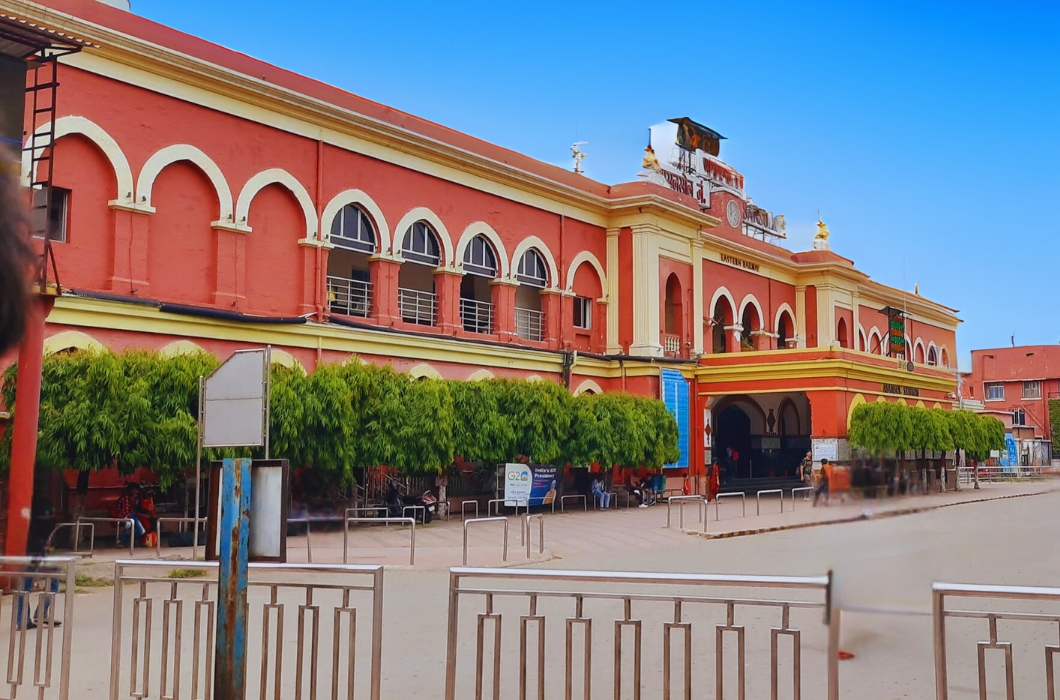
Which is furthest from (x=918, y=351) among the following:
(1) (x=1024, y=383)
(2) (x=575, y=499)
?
(2) (x=575, y=499)

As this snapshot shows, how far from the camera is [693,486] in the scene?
28609 mm

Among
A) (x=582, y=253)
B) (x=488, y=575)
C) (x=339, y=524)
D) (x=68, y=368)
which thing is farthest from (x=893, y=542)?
(x=582, y=253)

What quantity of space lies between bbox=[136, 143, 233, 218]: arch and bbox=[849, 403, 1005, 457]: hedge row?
12329mm

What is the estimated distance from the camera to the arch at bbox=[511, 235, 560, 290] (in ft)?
85.6

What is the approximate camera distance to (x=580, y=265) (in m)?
28.3

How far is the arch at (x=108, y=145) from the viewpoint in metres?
17.0

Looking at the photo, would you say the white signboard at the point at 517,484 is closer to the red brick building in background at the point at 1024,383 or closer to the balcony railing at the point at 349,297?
the balcony railing at the point at 349,297

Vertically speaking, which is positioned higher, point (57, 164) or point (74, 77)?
point (74, 77)

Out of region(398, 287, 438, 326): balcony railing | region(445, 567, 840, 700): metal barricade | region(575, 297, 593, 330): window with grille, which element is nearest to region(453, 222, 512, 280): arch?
region(398, 287, 438, 326): balcony railing

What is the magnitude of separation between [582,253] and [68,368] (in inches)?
629

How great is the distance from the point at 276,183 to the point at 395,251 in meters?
3.27

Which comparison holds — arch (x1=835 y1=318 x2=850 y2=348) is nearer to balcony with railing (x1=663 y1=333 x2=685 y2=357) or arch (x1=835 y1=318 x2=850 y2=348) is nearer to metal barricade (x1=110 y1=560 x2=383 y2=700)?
balcony with railing (x1=663 y1=333 x2=685 y2=357)

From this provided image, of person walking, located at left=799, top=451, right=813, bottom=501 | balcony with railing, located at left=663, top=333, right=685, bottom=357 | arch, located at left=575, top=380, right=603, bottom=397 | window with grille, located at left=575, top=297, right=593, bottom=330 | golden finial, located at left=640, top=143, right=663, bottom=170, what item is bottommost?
person walking, located at left=799, top=451, right=813, bottom=501

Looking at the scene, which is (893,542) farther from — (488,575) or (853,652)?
(488,575)
